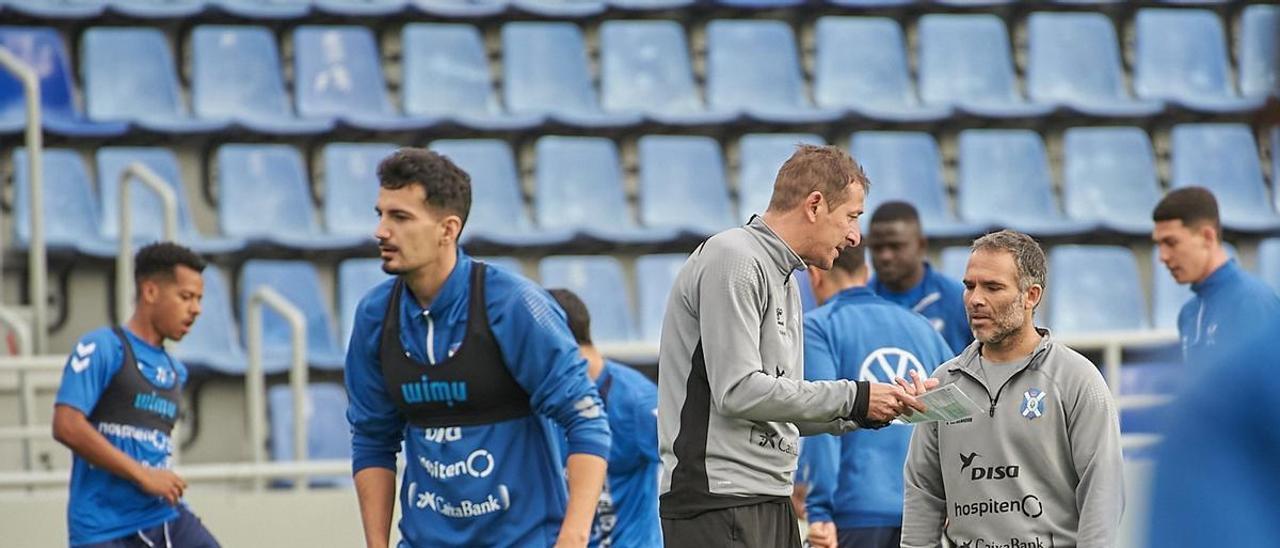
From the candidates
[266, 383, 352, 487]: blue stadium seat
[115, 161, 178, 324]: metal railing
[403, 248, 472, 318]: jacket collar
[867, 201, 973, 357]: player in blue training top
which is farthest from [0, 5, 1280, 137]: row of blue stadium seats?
[403, 248, 472, 318]: jacket collar

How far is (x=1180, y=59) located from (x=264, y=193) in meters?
6.47

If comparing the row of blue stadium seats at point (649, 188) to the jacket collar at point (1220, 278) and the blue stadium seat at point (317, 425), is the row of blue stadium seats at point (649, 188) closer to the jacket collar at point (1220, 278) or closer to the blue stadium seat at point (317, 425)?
the blue stadium seat at point (317, 425)

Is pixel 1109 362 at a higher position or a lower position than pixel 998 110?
lower

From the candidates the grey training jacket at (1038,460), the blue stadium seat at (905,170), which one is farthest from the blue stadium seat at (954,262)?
the grey training jacket at (1038,460)

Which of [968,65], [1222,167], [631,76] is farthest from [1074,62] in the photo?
[631,76]

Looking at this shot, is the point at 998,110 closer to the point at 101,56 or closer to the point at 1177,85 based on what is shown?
the point at 1177,85

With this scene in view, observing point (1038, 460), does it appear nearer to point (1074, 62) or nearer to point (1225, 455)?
point (1225, 455)

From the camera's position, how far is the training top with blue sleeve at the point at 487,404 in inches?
181

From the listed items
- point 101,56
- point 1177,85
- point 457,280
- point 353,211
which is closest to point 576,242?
point 353,211

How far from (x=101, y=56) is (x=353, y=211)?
1946 millimetres

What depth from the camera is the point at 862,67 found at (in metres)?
11.9

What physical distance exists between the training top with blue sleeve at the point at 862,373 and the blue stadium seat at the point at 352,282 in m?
4.57

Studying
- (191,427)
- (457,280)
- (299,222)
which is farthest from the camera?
(299,222)

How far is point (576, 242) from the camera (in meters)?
10.7
